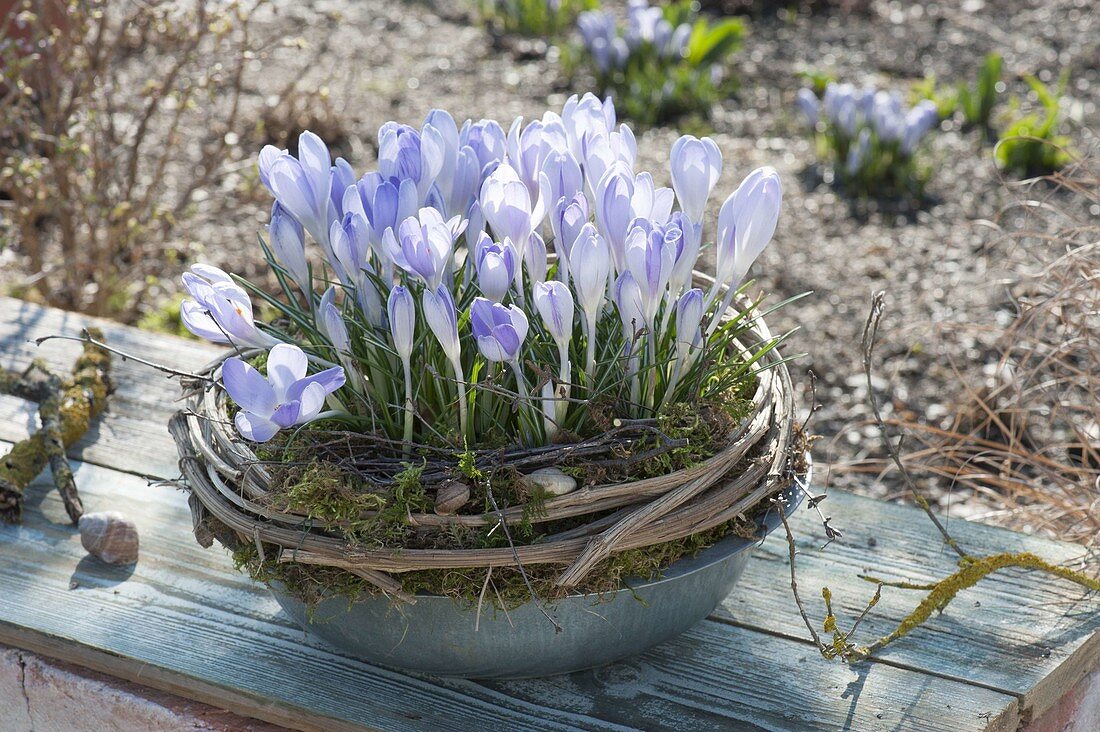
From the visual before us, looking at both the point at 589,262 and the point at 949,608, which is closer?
the point at 589,262

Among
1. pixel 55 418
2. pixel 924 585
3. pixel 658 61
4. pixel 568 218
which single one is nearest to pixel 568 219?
pixel 568 218

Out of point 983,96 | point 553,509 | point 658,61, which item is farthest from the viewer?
point 658,61

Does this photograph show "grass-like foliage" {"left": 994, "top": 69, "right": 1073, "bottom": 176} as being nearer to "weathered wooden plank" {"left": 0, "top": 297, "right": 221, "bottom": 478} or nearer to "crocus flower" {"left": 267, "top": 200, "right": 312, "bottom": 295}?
"weathered wooden plank" {"left": 0, "top": 297, "right": 221, "bottom": 478}

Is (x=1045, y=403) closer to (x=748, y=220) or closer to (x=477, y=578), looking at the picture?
(x=748, y=220)

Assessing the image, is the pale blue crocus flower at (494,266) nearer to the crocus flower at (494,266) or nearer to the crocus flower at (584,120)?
the crocus flower at (494,266)

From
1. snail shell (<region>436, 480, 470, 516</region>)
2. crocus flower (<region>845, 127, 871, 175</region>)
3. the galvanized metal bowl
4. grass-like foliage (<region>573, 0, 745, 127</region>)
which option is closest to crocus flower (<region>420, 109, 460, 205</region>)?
snail shell (<region>436, 480, 470, 516</region>)

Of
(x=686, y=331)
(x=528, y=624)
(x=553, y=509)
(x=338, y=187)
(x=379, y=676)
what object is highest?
(x=338, y=187)
